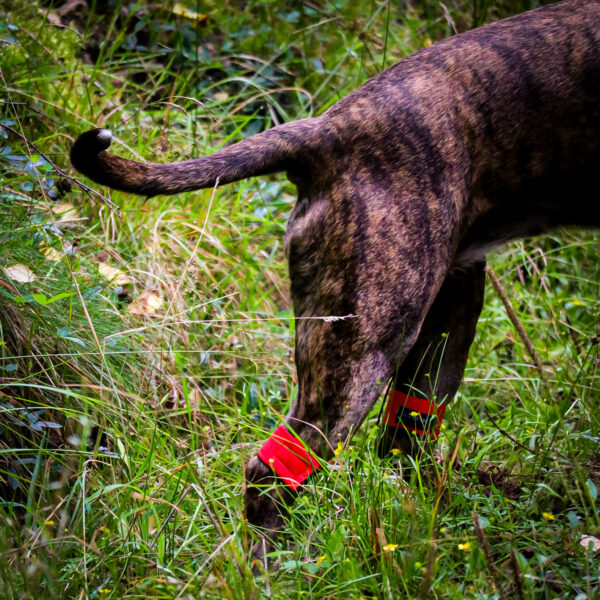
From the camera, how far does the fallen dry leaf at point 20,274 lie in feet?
8.45

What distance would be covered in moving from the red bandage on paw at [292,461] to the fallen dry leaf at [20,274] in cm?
110

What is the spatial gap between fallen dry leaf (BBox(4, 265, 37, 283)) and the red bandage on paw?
3.59 feet

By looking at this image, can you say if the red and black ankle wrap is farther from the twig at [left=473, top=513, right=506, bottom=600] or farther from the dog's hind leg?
the twig at [left=473, top=513, right=506, bottom=600]

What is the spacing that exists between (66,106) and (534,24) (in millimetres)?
2344

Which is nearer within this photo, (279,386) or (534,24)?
(534,24)

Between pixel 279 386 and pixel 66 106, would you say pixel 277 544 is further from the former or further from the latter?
pixel 66 106

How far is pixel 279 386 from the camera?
3.45 metres

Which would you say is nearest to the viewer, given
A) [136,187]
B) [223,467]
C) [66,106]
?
[136,187]

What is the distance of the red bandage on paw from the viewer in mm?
2311

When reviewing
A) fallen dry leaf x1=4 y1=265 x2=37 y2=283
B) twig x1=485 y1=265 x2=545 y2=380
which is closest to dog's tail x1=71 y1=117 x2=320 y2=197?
fallen dry leaf x1=4 y1=265 x2=37 y2=283

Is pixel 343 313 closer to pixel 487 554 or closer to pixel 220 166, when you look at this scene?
pixel 220 166

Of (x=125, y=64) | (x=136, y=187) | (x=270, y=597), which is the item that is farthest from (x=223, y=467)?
(x=125, y=64)

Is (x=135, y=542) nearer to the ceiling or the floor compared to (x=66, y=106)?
nearer to the floor

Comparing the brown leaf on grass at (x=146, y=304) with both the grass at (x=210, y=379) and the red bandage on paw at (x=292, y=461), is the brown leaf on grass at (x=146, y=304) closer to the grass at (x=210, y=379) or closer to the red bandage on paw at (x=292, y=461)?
the grass at (x=210, y=379)
